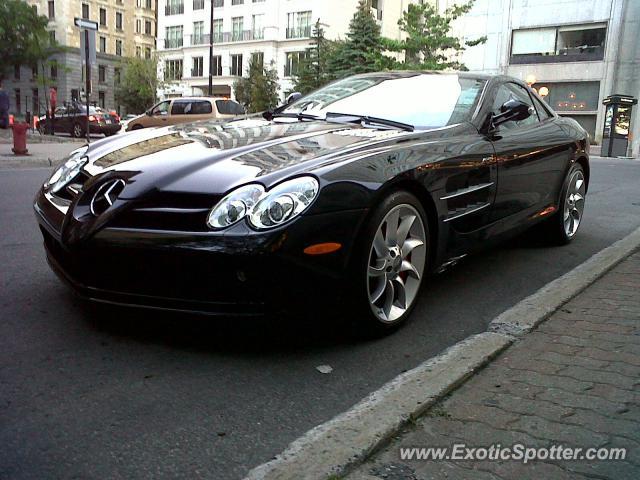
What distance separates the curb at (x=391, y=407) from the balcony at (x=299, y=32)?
5293 centimetres

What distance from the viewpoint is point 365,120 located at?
3.92 metres

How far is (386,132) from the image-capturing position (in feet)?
11.6

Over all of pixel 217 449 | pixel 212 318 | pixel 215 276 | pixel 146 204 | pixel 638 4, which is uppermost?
pixel 638 4

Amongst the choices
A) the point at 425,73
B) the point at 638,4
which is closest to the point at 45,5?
the point at 638,4

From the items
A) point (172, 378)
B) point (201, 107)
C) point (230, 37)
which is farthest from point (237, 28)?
point (172, 378)

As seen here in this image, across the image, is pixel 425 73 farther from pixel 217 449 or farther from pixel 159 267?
pixel 217 449

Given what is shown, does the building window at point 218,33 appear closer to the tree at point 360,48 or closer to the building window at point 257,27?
the building window at point 257,27

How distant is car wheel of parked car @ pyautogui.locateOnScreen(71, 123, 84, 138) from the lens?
83.9 feet

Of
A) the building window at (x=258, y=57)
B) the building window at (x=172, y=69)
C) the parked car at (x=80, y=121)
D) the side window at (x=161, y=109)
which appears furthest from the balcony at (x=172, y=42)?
the side window at (x=161, y=109)

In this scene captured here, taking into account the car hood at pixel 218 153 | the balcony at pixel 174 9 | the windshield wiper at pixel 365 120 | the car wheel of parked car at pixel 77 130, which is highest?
the balcony at pixel 174 9

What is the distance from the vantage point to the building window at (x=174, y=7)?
6121 centimetres

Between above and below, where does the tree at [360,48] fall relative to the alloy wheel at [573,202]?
above

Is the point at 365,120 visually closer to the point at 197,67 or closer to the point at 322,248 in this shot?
the point at 322,248

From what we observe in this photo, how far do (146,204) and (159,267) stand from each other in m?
0.29
